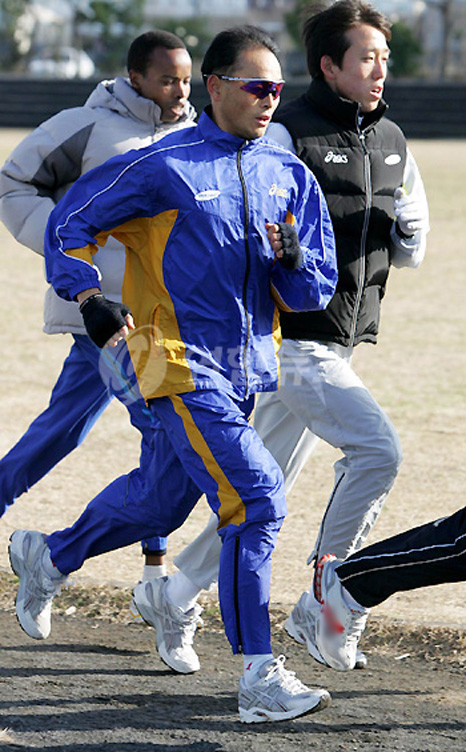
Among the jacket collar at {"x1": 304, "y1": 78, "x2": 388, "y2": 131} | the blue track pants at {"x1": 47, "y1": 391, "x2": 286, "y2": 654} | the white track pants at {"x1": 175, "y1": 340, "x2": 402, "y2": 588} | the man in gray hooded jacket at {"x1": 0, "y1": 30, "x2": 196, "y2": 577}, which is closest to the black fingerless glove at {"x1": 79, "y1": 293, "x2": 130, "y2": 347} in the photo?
the blue track pants at {"x1": 47, "y1": 391, "x2": 286, "y2": 654}

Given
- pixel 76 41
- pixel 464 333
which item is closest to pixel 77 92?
pixel 464 333

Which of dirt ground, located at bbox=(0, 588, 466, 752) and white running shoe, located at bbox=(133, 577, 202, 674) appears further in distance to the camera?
white running shoe, located at bbox=(133, 577, 202, 674)

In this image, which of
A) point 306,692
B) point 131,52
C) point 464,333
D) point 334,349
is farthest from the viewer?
point 464,333

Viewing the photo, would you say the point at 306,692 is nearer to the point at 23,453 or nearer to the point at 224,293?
the point at 224,293

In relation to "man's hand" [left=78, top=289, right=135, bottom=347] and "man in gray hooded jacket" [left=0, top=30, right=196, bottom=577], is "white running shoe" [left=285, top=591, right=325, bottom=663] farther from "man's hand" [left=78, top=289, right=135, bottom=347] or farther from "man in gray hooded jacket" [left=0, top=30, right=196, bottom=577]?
"man's hand" [left=78, top=289, right=135, bottom=347]

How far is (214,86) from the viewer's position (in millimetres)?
3713

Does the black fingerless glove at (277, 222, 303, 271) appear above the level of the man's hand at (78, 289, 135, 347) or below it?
above

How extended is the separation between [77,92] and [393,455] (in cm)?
3673

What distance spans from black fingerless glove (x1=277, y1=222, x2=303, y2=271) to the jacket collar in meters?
0.72

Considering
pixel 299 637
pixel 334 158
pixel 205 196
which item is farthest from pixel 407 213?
pixel 299 637

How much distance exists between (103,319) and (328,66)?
4.40ft

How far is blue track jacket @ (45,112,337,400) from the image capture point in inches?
141

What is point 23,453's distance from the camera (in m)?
4.84

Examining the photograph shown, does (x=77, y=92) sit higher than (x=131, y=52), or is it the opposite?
(x=131, y=52)
